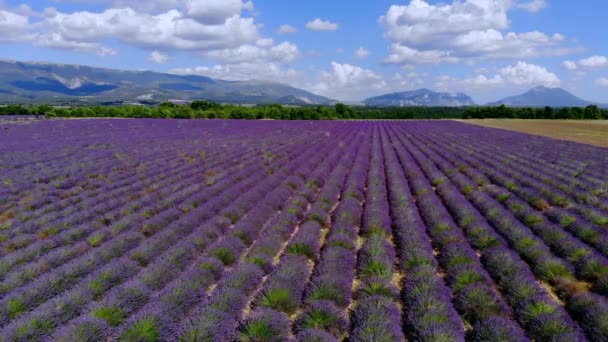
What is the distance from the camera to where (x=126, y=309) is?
16.9 feet

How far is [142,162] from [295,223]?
40.0 ft

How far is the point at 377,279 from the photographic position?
5.97m

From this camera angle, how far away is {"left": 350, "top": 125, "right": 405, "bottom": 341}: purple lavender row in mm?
4559

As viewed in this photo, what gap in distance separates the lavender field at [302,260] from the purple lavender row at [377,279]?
3 centimetres

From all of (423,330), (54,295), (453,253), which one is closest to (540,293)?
(453,253)

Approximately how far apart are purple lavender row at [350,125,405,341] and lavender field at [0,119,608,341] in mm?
Answer: 31

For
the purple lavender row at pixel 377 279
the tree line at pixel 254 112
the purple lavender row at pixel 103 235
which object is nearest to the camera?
the purple lavender row at pixel 377 279

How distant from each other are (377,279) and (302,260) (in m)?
1.42

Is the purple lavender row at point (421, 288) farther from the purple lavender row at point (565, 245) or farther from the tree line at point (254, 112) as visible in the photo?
the tree line at point (254, 112)

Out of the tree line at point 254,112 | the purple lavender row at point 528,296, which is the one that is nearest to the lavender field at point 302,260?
the purple lavender row at point 528,296

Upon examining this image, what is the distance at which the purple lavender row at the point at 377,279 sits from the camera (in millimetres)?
4559

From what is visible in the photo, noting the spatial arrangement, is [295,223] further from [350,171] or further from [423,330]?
[350,171]

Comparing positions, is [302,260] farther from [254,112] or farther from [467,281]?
[254,112]

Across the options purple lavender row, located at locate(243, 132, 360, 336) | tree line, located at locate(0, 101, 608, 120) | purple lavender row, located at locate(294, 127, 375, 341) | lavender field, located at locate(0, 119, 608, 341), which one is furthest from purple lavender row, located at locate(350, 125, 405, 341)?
tree line, located at locate(0, 101, 608, 120)
